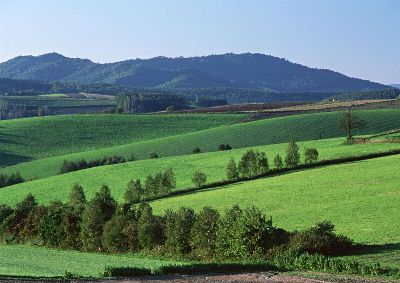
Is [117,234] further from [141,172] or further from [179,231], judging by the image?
[141,172]

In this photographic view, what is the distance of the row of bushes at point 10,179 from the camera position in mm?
108713

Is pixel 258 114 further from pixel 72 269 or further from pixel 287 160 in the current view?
pixel 72 269

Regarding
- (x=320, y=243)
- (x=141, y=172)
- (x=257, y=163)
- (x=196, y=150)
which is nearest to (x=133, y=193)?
(x=257, y=163)

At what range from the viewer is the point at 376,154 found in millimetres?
85125

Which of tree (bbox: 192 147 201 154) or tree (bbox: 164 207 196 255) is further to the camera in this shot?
tree (bbox: 192 147 201 154)

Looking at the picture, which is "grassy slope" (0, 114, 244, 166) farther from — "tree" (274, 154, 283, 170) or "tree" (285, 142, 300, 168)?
"tree" (285, 142, 300, 168)

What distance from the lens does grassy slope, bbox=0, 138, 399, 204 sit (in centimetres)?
8831

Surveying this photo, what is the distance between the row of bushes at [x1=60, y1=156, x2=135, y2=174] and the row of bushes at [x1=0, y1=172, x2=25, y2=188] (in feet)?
21.4

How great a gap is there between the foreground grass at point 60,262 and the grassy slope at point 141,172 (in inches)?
1233

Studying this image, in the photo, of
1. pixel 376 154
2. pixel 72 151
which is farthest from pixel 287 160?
pixel 72 151

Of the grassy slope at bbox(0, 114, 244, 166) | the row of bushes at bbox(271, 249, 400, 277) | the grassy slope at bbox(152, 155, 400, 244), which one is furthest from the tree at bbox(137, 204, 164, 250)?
the grassy slope at bbox(0, 114, 244, 166)

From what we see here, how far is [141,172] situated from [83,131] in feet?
237

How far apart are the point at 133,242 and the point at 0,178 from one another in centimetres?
6153

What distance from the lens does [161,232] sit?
50750mm
